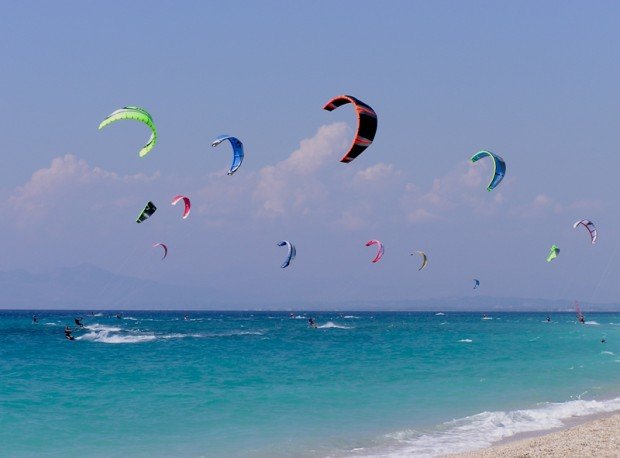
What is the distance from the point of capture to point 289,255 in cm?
3441

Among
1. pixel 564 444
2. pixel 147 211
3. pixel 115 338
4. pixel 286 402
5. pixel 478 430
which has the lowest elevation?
pixel 115 338

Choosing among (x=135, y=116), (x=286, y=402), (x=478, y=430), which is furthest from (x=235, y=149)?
(x=478, y=430)

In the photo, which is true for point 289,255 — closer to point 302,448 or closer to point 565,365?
point 565,365

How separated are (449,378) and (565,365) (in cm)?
879

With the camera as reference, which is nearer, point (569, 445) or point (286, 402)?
point (569, 445)

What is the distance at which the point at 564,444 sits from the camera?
13.8 meters

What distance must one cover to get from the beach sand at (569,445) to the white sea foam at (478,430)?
910 mm

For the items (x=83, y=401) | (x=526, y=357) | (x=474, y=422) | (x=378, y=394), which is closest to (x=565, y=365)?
(x=526, y=357)

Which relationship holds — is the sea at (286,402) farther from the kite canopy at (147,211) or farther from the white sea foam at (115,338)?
the white sea foam at (115,338)

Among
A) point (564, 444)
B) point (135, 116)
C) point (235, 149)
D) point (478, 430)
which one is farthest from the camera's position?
point (235, 149)

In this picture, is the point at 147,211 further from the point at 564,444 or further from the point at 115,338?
the point at 115,338

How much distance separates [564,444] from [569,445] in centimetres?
14

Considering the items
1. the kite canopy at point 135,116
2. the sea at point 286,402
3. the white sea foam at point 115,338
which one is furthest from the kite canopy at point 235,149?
the white sea foam at point 115,338

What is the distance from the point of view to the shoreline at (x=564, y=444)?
42.7ft
